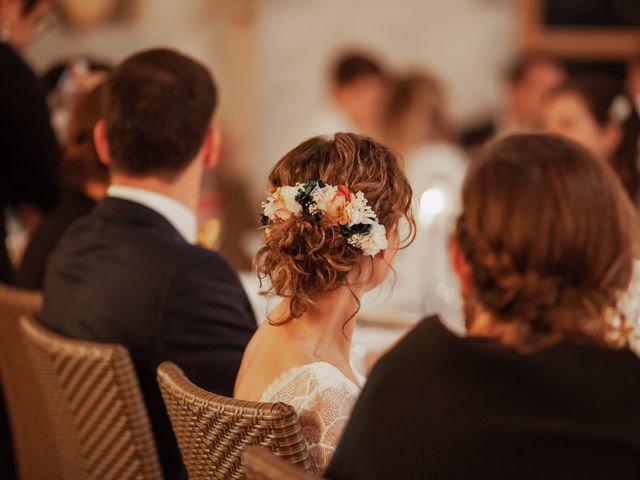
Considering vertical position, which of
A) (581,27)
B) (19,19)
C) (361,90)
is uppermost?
(19,19)

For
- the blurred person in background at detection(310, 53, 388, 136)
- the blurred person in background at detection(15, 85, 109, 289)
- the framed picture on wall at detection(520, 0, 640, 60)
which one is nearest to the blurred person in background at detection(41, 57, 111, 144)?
the blurred person in background at detection(15, 85, 109, 289)

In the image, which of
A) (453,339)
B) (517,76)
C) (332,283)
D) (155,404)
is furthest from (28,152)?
(517,76)

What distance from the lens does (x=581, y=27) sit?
265 inches

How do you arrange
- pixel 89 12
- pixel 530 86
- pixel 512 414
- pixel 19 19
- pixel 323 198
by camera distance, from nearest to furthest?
pixel 512 414 → pixel 323 198 → pixel 19 19 → pixel 530 86 → pixel 89 12

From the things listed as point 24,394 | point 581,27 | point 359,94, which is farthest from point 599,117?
point 581,27

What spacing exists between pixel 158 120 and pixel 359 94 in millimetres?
3593

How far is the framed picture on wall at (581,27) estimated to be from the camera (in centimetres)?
664

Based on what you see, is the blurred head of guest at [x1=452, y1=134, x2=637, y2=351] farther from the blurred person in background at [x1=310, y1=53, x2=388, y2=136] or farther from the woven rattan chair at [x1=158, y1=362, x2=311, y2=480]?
the blurred person in background at [x1=310, y1=53, x2=388, y2=136]

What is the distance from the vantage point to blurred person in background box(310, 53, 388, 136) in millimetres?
5676

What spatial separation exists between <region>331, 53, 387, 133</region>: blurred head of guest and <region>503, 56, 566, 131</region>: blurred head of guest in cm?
88

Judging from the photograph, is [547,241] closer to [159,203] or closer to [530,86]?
[159,203]

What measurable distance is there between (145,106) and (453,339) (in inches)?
45.5

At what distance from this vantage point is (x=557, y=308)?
4.10ft

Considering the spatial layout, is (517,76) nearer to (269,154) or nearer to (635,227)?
(269,154)
